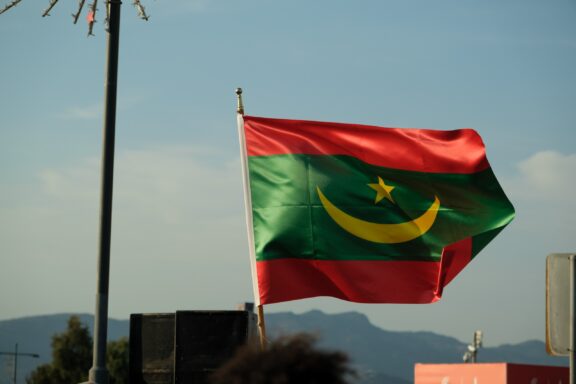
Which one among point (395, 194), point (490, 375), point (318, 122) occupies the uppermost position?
point (318, 122)

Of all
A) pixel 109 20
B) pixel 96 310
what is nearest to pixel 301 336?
pixel 96 310

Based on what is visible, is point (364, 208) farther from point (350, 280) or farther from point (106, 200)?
point (106, 200)

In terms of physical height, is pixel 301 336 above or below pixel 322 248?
below

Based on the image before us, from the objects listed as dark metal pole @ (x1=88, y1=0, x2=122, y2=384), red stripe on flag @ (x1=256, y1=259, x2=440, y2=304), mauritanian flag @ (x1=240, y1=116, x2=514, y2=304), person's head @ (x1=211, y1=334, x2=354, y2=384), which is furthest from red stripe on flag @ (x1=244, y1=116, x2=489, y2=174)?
person's head @ (x1=211, y1=334, x2=354, y2=384)

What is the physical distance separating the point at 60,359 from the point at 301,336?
259 feet

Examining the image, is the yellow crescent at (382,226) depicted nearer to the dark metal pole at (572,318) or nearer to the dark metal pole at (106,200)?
the dark metal pole at (106,200)

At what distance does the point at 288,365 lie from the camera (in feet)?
14.0

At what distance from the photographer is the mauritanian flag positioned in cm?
1381

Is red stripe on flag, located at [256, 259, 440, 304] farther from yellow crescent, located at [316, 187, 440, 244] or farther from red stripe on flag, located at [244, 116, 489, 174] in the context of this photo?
red stripe on flag, located at [244, 116, 489, 174]

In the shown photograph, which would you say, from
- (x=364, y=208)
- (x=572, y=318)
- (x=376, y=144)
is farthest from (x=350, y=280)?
(x=572, y=318)

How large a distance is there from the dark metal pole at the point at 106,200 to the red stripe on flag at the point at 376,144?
2.52 meters

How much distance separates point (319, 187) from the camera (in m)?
14.3

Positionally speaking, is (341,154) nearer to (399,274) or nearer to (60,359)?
(399,274)

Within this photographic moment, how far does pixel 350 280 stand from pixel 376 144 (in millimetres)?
1807
